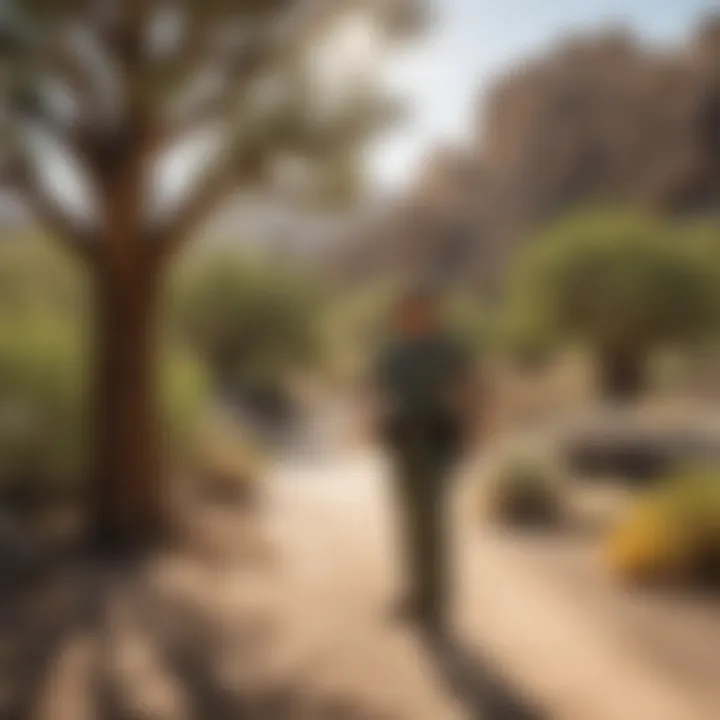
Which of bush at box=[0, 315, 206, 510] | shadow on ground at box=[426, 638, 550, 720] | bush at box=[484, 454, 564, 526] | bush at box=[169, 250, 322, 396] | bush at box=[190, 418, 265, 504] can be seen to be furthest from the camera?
bush at box=[169, 250, 322, 396]

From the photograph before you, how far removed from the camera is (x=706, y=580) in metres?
4.38

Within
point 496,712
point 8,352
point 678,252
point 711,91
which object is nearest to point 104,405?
point 8,352

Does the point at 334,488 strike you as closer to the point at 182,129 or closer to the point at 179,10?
the point at 182,129

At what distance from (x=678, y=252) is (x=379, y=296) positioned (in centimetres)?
510

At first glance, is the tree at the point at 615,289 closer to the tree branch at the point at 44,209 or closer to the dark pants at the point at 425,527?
the tree branch at the point at 44,209

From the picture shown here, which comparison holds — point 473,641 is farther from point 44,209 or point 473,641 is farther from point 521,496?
point 44,209

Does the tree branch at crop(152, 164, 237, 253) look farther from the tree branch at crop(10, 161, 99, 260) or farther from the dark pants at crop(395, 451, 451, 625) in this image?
the dark pants at crop(395, 451, 451, 625)

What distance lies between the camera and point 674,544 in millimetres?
4422

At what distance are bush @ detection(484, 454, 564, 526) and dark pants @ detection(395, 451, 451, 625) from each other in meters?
2.15

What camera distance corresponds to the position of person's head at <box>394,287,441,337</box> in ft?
11.1

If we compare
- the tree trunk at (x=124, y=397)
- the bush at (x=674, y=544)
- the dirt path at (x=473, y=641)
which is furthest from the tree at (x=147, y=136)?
the bush at (x=674, y=544)

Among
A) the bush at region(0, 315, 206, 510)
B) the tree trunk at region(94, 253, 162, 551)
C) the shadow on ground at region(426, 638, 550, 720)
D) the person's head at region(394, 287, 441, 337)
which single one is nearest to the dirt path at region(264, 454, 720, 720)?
the shadow on ground at region(426, 638, 550, 720)

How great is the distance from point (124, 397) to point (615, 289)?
526cm

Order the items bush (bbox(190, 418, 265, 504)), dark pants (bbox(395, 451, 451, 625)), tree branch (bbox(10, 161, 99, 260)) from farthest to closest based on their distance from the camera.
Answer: bush (bbox(190, 418, 265, 504)), tree branch (bbox(10, 161, 99, 260)), dark pants (bbox(395, 451, 451, 625))
